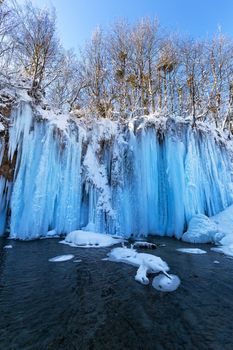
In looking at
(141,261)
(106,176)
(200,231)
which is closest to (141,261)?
(141,261)

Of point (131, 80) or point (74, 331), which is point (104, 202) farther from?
point (131, 80)

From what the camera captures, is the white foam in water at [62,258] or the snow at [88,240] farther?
the snow at [88,240]

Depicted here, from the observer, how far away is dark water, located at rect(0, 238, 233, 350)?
2676 mm

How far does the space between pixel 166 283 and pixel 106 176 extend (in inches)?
248

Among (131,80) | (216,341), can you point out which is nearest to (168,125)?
(131,80)

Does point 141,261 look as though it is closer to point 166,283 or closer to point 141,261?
point 141,261

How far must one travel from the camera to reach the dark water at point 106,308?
268 centimetres

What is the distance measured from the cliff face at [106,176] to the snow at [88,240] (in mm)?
989

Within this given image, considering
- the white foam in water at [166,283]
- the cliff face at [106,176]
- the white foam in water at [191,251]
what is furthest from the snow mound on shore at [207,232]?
the white foam in water at [166,283]

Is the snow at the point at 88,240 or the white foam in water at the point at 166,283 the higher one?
the snow at the point at 88,240

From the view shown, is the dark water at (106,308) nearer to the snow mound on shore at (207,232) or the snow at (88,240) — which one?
the snow at (88,240)

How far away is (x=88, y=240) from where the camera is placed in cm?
783

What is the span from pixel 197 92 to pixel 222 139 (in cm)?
636

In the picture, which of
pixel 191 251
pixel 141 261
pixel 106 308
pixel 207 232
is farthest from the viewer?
pixel 207 232
